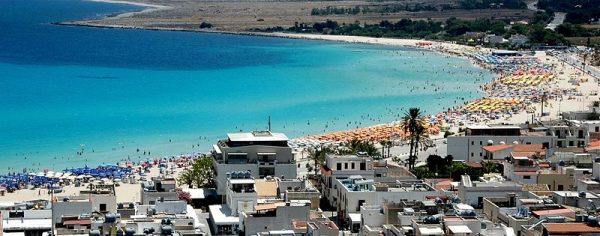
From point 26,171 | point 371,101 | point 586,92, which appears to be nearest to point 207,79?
point 371,101

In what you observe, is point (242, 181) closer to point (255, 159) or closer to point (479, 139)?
point (255, 159)

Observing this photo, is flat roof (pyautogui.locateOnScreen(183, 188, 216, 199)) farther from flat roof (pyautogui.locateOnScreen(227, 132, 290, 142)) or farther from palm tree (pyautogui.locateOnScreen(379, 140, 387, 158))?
palm tree (pyautogui.locateOnScreen(379, 140, 387, 158))

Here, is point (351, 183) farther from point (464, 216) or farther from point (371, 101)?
point (371, 101)

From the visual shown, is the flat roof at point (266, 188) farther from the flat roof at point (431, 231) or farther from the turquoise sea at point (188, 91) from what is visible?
the turquoise sea at point (188, 91)

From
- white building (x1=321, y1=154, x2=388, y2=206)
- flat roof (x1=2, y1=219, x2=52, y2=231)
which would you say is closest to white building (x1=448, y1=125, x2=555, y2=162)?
white building (x1=321, y1=154, x2=388, y2=206)

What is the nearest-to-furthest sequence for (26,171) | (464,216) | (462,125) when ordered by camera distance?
1. (464,216)
2. (26,171)
3. (462,125)

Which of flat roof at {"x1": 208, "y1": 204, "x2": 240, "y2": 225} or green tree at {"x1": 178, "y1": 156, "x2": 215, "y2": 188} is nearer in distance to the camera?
flat roof at {"x1": 208, "y1": 204, "x2": 240, "y2": 225}
